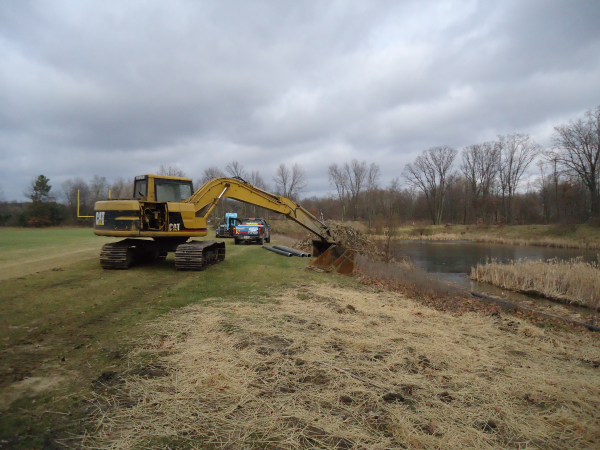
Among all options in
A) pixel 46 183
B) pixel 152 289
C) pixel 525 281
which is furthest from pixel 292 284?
pixel 46 183

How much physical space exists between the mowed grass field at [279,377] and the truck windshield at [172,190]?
15.7 ft

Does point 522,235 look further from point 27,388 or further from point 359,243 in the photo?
point 27,388

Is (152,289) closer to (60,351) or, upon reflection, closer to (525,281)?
(60,351)

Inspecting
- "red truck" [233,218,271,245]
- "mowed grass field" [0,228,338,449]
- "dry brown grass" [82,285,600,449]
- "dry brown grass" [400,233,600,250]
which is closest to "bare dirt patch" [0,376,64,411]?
"mowed grass field" [0,228,338,449]

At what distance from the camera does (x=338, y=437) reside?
109 inches

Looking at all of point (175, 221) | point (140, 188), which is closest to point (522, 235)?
point (175, 221)

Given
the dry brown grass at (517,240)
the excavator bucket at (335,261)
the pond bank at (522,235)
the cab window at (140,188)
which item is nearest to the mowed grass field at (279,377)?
the cab window at (140,188)

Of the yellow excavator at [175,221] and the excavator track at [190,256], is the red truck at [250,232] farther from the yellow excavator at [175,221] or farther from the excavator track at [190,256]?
the excavator track at [190,256]

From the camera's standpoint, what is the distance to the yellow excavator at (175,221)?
9.71 m

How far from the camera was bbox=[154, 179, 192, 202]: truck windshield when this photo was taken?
A: 36.9 ft

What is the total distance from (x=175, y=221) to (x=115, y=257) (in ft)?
7.22

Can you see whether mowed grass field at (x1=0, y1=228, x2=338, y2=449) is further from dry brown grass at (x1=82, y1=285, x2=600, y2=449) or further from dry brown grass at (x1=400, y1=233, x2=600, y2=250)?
dry brown grass at (x1=400, y1=233, x2=600, y2=250)

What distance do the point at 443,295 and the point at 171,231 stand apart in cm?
885

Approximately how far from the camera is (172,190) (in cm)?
1150
